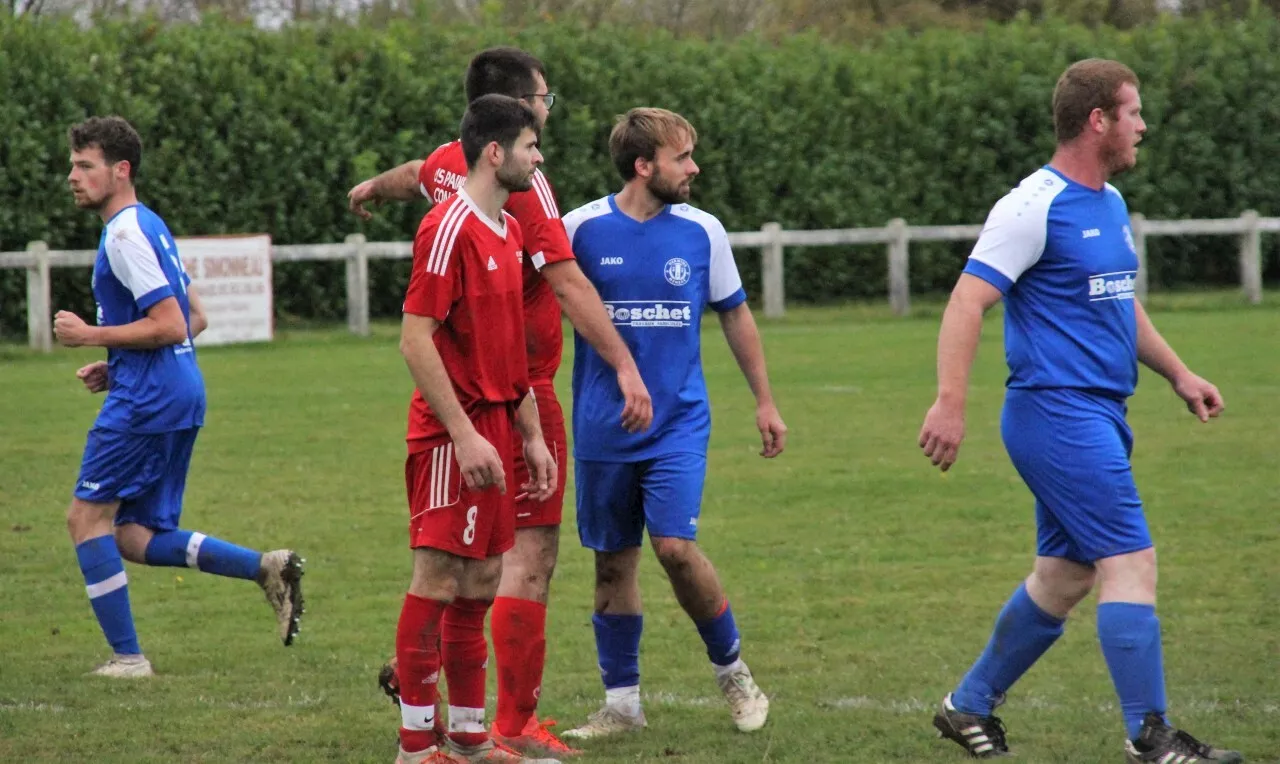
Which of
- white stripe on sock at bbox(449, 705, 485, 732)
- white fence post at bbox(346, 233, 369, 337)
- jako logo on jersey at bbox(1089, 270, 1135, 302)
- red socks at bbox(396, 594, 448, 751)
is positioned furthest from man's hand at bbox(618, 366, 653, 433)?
A: white fence post at bbox(346, 233, 369, 337)

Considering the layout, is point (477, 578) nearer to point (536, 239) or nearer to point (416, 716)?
point (416, 716)

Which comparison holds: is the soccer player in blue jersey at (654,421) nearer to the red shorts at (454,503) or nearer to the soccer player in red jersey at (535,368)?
the soccer player in red jersey at (535,368)

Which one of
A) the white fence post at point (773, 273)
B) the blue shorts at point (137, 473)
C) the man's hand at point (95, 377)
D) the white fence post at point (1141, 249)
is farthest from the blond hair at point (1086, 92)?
the white fence post at point (1141, 249)

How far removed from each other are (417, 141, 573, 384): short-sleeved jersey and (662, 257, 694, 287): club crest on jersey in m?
0.39

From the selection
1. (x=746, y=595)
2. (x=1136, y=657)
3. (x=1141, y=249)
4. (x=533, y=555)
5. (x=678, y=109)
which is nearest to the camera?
(x=1136, y=657)

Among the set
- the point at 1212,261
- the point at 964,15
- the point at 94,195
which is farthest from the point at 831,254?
the point at 94,195

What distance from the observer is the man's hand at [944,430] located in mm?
5234

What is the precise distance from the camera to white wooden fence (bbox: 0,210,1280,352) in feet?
66.3

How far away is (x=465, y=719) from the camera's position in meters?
5.48

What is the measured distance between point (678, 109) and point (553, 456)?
67.7ft

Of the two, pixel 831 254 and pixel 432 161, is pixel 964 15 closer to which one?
pixel 831 254

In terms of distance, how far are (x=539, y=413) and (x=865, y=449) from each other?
22.9 ft

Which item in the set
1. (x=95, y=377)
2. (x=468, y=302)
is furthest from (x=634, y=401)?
(x=95, y=377)

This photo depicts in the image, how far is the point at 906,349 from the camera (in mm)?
19656
